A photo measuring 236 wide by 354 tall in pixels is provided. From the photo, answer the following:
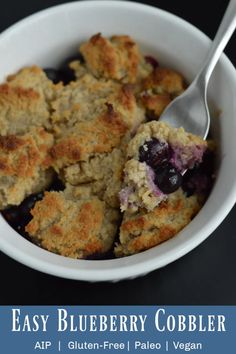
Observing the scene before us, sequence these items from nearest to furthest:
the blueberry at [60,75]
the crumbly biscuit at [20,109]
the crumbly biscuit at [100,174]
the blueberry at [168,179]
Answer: the blueberry at [168,179], the crumbly biscuit at [100,174], the crumbly biscuit at [20,109], the blueberry at [60,75]

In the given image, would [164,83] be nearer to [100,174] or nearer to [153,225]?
[100,174]

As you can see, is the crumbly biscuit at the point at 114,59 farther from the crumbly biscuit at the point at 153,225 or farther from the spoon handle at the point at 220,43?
the crumbly biscuit at the point at 153,225

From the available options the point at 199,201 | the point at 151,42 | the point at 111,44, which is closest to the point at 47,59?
the point at 111,44

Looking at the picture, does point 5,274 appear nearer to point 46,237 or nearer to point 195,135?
point 46,237

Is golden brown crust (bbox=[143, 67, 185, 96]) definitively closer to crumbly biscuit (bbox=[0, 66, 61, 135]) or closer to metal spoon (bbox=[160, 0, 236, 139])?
metal spoon (bbox=[160, 0, 236, 139])

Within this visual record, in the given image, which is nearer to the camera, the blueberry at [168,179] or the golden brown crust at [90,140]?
the blueberry at [168,179]

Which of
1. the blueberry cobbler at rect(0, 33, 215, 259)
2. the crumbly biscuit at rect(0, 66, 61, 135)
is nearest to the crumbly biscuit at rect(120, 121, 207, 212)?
the blueberry cobbler at rect(0, 33, 215, 259)

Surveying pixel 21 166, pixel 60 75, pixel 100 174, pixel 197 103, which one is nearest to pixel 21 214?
pixel 21 166

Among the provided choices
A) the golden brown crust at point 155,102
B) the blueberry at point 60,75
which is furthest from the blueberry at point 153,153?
the blueberry at point 60,75
